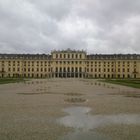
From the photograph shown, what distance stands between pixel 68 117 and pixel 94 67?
3767 inches

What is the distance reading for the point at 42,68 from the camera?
103062mm

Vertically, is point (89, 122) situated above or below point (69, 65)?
below

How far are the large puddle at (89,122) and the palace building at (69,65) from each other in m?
92.4

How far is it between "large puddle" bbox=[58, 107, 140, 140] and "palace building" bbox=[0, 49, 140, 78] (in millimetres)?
92355

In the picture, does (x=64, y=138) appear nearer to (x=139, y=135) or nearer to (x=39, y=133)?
(x=39, y=133)

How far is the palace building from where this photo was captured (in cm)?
10206

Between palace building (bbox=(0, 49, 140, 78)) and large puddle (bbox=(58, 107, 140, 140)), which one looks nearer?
large puddle (bbox=(58, 107, 140, 140))

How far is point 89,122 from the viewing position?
314 inches

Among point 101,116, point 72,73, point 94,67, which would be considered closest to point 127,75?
point 94,67

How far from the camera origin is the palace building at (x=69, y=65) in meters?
102

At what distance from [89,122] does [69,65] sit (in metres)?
94.3

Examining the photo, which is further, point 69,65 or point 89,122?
point 69,65

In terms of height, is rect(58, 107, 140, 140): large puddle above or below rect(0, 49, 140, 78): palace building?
below

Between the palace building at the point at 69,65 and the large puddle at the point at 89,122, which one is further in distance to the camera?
the palace building at the point at 69,65
